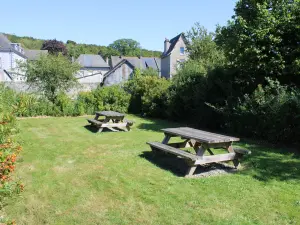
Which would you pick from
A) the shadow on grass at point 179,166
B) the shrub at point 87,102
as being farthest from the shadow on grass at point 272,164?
the shrub at point 87,102

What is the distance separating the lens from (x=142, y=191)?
4.80 metres

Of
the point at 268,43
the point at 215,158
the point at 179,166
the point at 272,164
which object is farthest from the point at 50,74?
the point at 272,164

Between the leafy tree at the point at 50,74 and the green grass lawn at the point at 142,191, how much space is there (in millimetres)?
9579

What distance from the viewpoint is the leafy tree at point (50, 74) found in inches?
640

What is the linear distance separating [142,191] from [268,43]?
742cm

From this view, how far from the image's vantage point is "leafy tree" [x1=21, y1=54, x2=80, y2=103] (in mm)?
16250

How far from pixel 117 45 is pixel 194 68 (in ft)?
332

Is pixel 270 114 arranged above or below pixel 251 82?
below

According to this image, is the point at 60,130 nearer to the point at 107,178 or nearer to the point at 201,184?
the point at 107,178

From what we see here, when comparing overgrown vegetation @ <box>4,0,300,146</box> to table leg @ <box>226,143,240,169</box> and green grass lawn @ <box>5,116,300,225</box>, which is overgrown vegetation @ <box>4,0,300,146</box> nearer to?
green grass lawn @ <box>5,116,300,225</box>

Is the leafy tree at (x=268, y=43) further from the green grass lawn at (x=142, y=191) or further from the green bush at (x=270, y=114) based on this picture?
the green grass lawn at (x=142, y=191)

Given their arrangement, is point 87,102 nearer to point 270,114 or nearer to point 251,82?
point 251,82

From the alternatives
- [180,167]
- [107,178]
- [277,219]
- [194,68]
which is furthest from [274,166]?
[194,68]

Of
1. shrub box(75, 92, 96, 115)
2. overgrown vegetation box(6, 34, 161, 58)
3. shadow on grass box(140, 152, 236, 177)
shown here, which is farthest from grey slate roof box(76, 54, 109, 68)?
shadow on grass box(140, 152, 236, 177)
